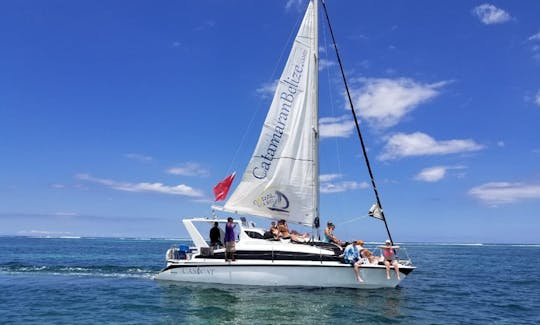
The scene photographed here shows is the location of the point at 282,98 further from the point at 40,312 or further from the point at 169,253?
the point at 40,312

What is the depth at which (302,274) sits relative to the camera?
17.4 meters

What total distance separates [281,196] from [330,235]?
2788 mm

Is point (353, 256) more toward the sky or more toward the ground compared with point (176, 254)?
more toward the ground

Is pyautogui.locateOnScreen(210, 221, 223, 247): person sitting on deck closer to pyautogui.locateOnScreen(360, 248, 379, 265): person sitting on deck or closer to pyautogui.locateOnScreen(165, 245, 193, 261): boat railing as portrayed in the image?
pyautogui.locateOnScreen(165, 245, 193, 261): boat railing

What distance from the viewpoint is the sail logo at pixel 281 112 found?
776 inches

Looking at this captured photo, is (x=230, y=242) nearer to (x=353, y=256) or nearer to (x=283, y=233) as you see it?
(x=283, y=233)

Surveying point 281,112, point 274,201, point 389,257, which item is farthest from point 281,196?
point 389,257

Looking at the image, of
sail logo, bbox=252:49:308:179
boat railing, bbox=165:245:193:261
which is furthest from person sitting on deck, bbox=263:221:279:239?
boat railing, bbox=165:245:193:261

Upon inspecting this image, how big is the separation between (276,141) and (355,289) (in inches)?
287

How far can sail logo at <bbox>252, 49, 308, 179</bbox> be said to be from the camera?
64.7ft

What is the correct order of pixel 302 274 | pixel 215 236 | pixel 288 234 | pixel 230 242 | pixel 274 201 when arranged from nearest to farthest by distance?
1. pixel 302 274
2. pixel 230 242
3. pixel 288 234
4. pixel 215 236
5. pixel 274 201

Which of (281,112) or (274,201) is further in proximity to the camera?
(281,112)

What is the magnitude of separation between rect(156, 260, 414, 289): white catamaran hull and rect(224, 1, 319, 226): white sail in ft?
8.41

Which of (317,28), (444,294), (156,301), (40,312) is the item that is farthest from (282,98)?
(40,312)
